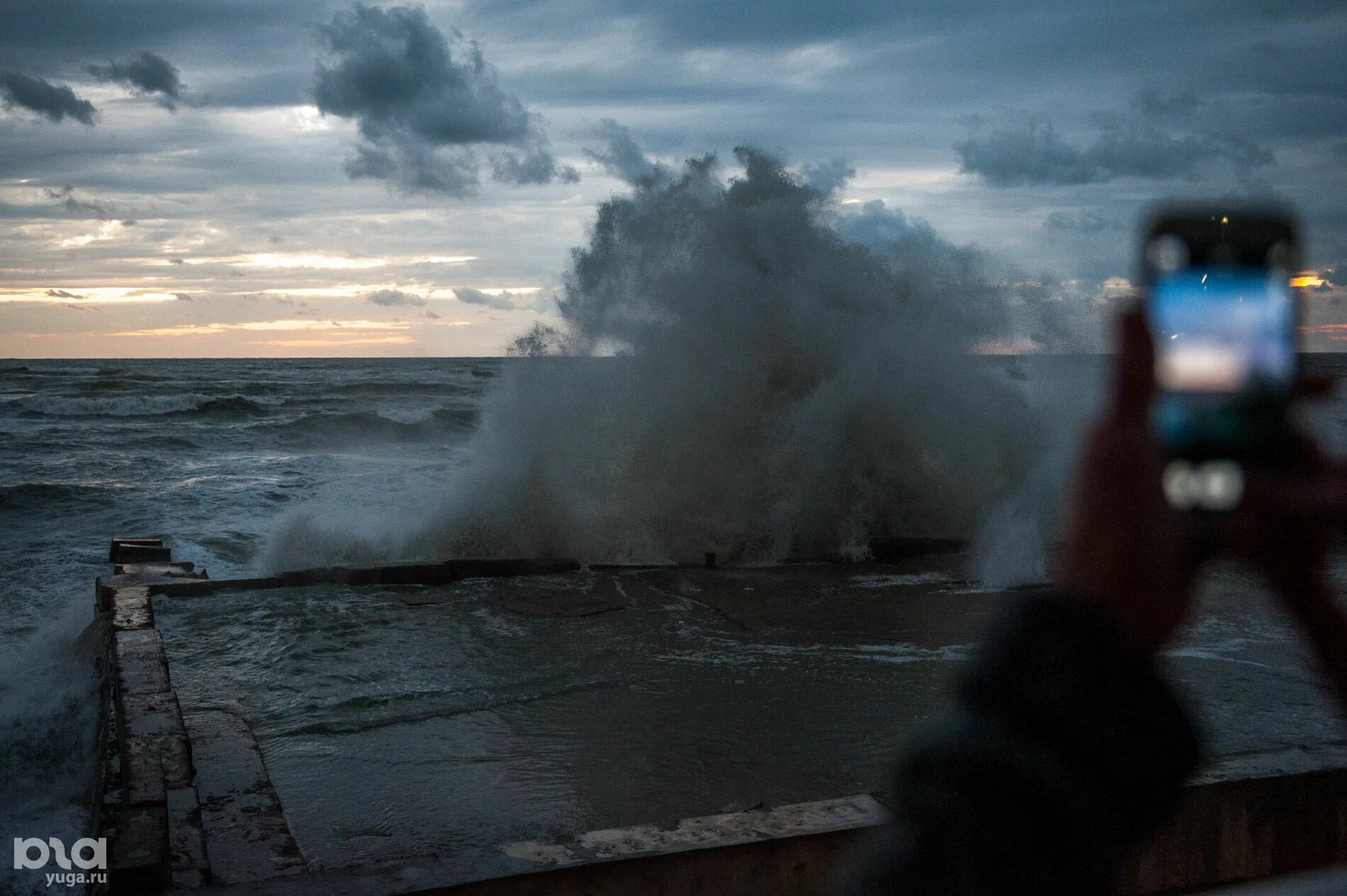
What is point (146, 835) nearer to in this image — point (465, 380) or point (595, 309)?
point (595, 309)

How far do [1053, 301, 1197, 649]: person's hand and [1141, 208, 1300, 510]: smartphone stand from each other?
0.5 inches

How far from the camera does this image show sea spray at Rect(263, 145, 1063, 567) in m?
10.7

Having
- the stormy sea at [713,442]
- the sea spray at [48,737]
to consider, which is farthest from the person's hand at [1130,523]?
the stormy sea at [713,442]

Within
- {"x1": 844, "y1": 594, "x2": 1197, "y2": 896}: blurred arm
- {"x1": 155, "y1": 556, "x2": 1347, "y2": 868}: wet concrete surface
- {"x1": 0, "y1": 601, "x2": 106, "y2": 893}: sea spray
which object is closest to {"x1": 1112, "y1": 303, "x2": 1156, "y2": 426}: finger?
{"x1": 844, "y1": 594, "x2": 1197, "y2": 896}: blurred arm

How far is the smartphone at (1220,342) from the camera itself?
0.65m

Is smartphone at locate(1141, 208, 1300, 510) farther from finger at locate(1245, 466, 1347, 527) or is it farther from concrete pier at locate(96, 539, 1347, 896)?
concrete pier at locate(96, 539, 1347, 896)

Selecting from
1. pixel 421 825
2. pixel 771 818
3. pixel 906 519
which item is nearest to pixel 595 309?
pixel 906 519

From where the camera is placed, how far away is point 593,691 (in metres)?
5.78

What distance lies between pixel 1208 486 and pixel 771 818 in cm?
276

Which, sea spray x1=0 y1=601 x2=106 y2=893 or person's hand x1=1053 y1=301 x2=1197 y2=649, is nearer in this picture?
person's hand x1=1053 y1=301 x2=1197 y2=649

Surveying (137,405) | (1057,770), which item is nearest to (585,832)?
(1057,770)

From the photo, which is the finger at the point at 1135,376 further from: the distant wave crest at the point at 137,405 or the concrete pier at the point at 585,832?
the distant wave crest at the point at 137,405

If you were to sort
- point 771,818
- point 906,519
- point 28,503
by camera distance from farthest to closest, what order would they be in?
point 28,503, point 906,519, point 771,818

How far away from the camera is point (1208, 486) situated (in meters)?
0.64
